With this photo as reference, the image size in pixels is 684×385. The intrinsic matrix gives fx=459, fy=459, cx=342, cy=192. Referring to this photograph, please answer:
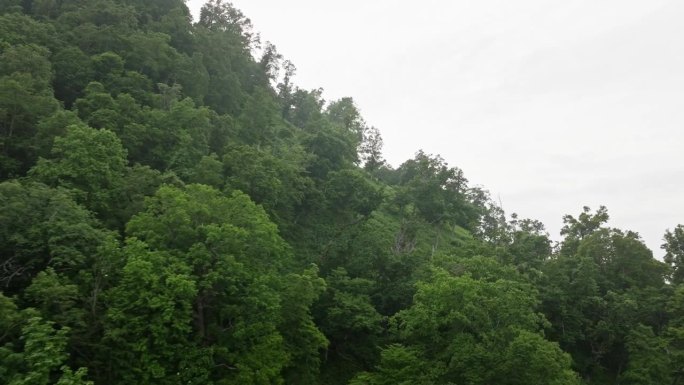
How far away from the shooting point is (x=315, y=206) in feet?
143

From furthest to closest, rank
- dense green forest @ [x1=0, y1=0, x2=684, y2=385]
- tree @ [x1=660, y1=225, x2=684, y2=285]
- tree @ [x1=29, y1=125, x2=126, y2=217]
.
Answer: tree @ [x1=660, y1=225, x2=684, y2=285] < tree @ [x1=29, y1=125, x2=126, y2=217] < dense green forest @ [x1=0, y1=0, x2=684, y2=385]

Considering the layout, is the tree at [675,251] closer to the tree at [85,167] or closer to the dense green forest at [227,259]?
the dense green forest at [227,259]

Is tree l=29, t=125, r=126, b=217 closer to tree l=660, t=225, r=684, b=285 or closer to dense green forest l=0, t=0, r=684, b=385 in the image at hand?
dense green forest l=0, t=0, r=684, b=385

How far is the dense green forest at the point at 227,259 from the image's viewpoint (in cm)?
1930

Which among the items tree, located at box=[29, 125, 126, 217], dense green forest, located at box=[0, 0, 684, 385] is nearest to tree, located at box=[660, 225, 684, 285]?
dense green forest, located at box=[0, 0, 684, 385]

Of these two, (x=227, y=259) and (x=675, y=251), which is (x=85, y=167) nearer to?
(x=227, y=259)

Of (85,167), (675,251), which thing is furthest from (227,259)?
(675,251)

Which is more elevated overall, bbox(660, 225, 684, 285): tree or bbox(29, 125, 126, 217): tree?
bbox(660, 225, 684, 285): tree

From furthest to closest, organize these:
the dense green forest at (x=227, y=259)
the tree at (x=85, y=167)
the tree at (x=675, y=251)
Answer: the tree at (x=675, y=251) → the tree at (x=85, y=167) → the dense green forest at (x=227, y=259)

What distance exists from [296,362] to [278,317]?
4.54 meters

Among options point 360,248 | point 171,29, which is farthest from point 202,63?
point 360,248

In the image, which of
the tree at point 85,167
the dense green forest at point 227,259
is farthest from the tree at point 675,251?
the tree at point 85,167

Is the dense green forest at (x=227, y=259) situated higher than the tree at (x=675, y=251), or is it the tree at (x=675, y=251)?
the tree at (x=675, y=251)

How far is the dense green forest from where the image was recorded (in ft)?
63.3
